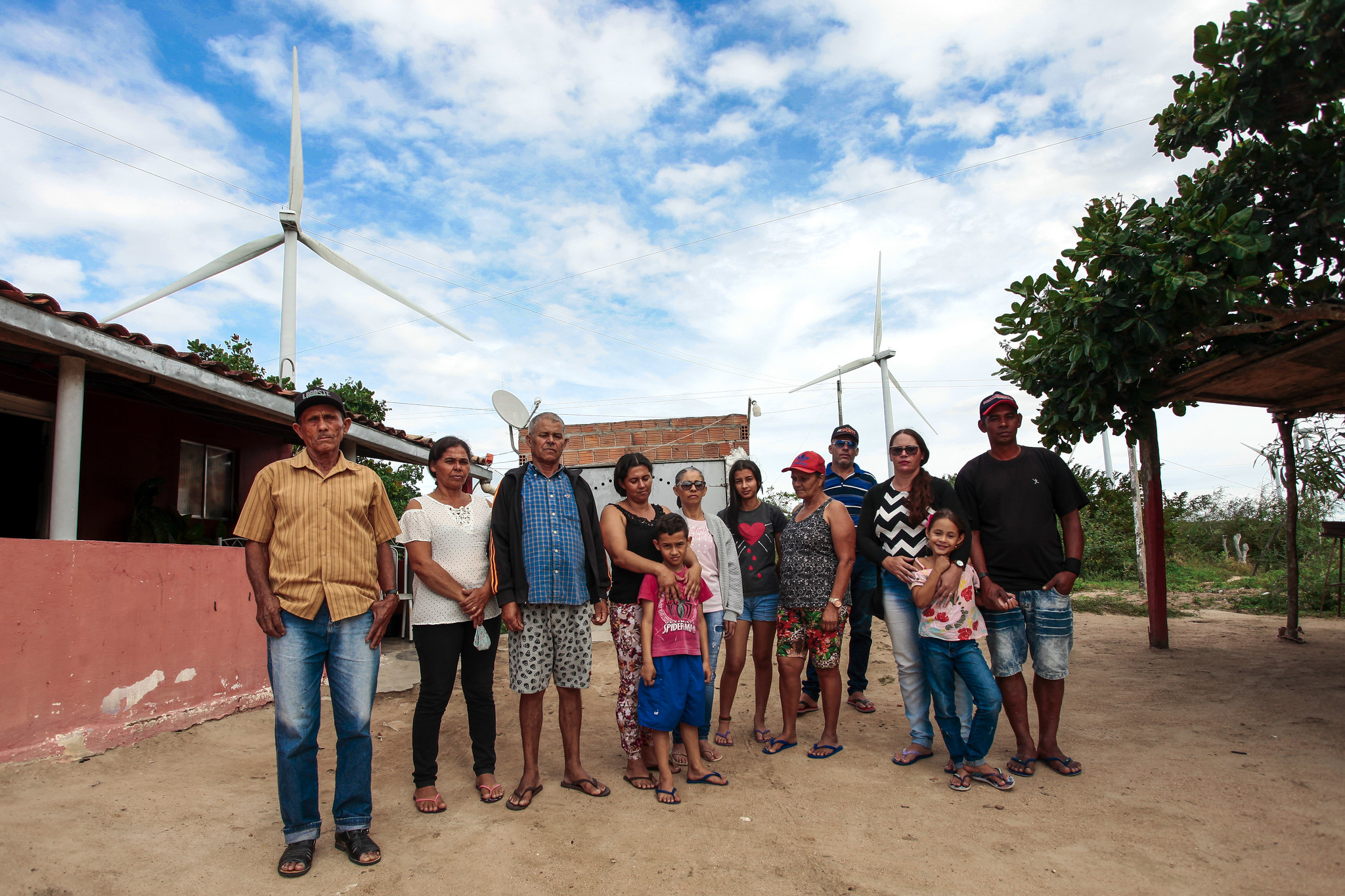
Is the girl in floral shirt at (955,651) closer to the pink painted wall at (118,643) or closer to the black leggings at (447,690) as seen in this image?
the black leggings at (447,690)

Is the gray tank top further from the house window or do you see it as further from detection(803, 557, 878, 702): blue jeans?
the house window

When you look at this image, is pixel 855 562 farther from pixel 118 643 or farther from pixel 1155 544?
pixel 118 643

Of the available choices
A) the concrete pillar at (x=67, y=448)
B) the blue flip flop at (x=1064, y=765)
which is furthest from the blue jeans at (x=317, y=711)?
the blue flip flop at (x=1064, y=765)

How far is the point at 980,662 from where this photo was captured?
11.3ft

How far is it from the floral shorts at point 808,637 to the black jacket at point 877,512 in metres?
0.37

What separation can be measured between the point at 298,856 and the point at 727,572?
2.20 meters

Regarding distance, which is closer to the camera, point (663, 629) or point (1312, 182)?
point (663, 629)

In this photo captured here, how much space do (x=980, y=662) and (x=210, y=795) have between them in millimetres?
3576

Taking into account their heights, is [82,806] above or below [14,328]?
below

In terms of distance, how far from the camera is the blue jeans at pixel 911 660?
356 cm

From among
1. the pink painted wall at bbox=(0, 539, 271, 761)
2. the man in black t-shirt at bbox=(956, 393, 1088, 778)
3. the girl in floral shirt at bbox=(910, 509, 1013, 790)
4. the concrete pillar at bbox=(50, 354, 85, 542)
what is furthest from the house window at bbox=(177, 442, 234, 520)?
the man in black t-shirt at bbox=(956, 393, 1088, 778)

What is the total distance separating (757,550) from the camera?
408 centimetres

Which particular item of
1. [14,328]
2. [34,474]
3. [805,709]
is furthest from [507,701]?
[34,474]

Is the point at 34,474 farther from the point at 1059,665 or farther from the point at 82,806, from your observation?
the point at 1059,665
